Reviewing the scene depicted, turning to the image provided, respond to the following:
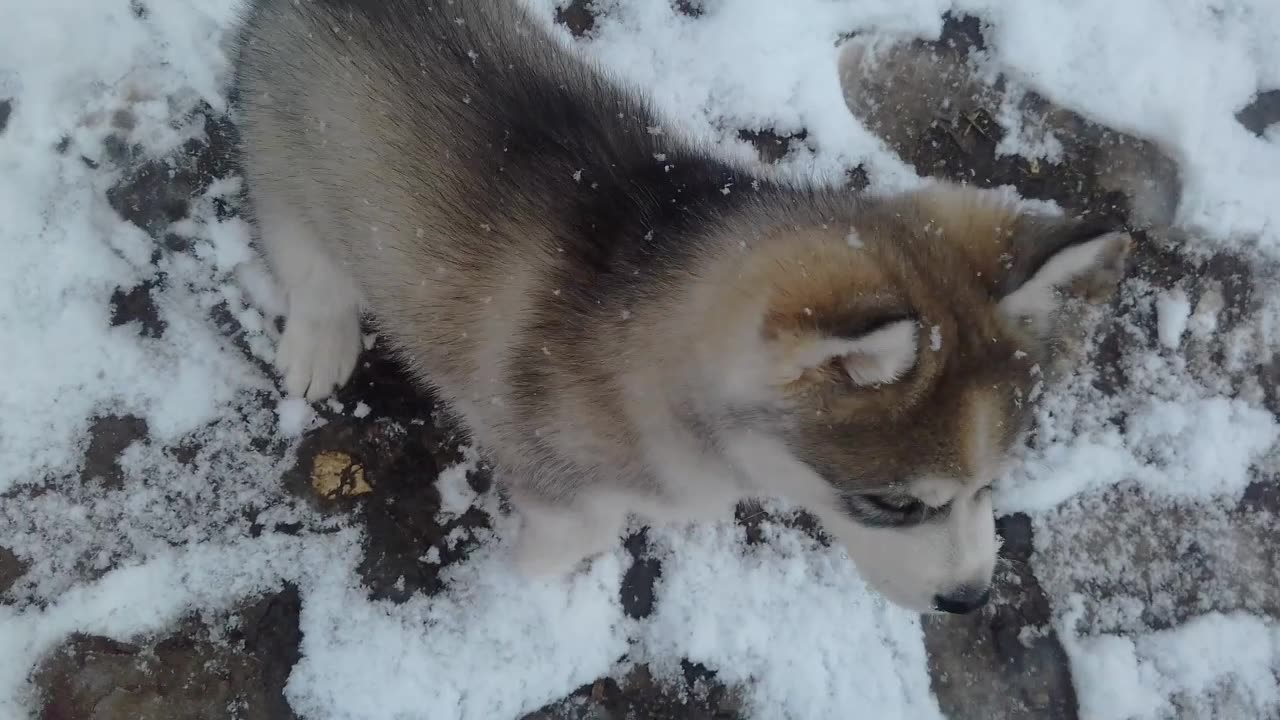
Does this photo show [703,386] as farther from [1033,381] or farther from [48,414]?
[48,414]

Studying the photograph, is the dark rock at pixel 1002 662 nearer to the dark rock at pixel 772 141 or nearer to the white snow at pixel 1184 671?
the white snow at pixel 1184 671

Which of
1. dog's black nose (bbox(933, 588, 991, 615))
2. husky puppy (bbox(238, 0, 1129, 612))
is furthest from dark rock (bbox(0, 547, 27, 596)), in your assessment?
dog's black nose (bbox(933, 588, 991, 615))

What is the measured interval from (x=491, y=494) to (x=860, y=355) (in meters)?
1.87

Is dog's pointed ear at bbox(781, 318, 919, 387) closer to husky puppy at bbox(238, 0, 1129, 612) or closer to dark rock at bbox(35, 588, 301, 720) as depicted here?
husky puppy at bbox(238, 0, 1129, 612)

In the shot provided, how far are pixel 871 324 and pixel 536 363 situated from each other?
1.02 meters

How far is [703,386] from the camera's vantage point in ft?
5.62

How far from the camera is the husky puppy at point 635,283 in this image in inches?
60.8

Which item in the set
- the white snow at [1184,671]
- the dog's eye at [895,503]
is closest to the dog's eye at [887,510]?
the dog's eye at [895,503]

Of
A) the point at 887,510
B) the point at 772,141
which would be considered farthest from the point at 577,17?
the point at 887,510

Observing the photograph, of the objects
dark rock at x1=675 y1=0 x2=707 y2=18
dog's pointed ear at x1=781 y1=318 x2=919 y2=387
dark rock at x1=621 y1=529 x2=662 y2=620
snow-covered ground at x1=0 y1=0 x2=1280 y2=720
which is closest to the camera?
dog's pointed ear at x1=781 y1=318 x2=919 y2=387

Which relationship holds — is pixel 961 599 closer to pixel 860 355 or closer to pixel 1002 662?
pixel 860 355

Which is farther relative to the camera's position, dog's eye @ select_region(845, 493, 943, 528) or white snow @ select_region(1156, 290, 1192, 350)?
white snow @ select_region(1156, 290, 1192, 350)

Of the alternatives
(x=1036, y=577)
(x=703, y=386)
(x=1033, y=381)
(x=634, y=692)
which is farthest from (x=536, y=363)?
(x=1036, y=577)

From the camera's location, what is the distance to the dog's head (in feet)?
4.84
